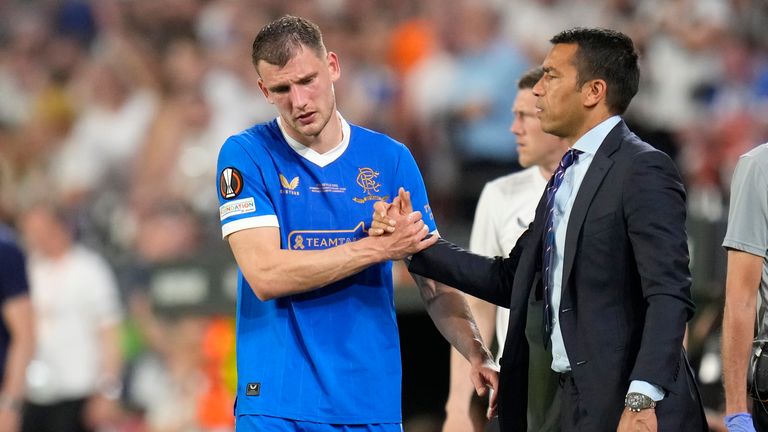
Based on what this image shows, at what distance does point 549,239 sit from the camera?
13.3ft

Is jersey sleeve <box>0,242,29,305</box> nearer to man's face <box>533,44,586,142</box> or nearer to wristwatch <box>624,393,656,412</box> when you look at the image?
man's face <box>533,44,586,142</box>

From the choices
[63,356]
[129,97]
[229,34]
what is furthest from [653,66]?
[63,356]

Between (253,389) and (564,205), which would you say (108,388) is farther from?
(564,205)

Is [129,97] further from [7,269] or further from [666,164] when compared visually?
[666,164]

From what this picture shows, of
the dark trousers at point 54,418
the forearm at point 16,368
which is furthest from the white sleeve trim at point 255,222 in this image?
the dark trousers at point 54,418

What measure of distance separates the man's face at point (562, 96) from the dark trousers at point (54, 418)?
6608mm

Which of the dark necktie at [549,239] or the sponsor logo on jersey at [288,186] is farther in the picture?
the sponsor logo on jersey at [288,186]

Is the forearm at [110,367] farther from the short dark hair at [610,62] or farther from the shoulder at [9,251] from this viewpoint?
the short dark hair at [610,62]

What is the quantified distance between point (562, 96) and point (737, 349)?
1.06 m

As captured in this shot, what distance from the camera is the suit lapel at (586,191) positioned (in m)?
3.88

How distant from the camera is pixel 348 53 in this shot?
1091 centimetres

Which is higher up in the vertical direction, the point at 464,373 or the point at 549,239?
the point at 549,239

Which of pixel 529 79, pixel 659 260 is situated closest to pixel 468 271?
pixel 659 260

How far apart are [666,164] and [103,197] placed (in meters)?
7.76
